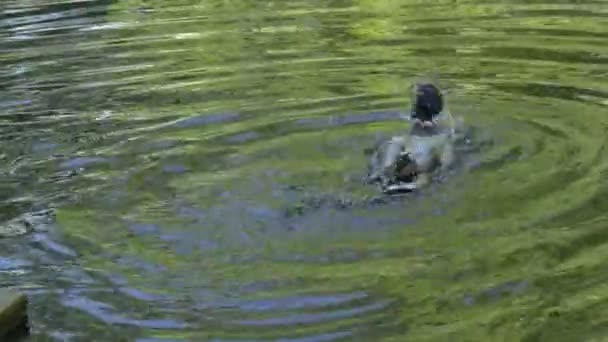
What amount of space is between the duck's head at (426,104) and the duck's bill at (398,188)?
1.18 m

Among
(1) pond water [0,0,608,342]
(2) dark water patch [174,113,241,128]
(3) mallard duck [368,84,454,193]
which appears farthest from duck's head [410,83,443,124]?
(2) dark water patch [174,113,241,128]

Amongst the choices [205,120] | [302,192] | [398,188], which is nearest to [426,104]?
[398,188]

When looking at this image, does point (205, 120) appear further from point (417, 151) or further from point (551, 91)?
point (551, 91)

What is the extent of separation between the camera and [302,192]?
795 centimetres

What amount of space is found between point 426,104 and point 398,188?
1282 millimetres

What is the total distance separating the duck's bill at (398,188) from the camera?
7.81 metres

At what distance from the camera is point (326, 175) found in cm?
833

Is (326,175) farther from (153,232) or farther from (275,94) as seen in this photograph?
(275,94)

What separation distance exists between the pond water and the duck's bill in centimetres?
19

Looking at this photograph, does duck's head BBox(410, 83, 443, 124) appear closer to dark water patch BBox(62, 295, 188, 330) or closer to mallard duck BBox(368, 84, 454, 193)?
mallard duck BBox(368, 84, 454, 193)

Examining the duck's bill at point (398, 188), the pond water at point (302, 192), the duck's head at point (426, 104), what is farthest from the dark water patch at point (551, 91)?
the duck's bill at point (398, 188)

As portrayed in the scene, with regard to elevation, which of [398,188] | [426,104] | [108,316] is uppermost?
[426,104]

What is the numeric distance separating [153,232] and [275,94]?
3847 millimetres

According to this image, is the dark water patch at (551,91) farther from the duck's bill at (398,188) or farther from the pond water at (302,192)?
the duck's bill at (398,188)
